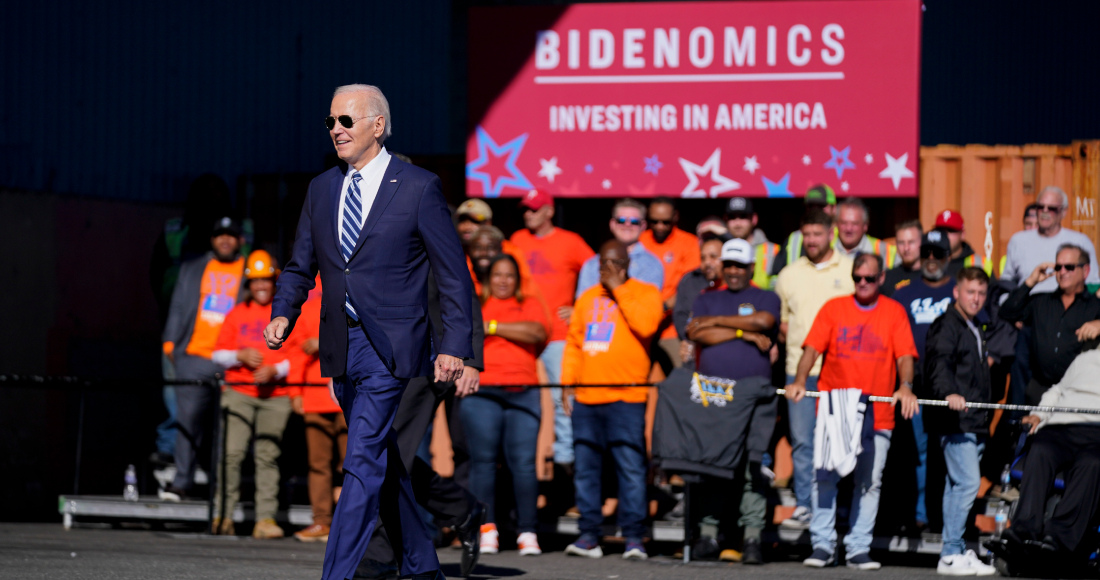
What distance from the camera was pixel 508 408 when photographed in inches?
360

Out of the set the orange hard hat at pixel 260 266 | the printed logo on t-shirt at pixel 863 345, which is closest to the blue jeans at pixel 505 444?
the orange hard hat at pixel 260 266

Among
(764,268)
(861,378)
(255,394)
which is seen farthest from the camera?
(764,268)

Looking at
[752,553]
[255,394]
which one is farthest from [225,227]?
[752,553]

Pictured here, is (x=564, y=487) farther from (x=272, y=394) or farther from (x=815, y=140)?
(x=815, y=140)

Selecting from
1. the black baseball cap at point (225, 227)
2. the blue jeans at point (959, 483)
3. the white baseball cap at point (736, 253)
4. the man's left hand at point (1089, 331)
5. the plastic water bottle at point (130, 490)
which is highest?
the black baseball cap at point (225, 227)

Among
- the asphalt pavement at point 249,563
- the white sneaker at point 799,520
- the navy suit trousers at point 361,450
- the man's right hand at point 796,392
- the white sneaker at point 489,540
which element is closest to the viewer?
the navy suit trousers at point 361,450

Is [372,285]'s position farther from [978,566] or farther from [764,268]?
[764,268]

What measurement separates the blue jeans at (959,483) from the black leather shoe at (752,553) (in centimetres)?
118

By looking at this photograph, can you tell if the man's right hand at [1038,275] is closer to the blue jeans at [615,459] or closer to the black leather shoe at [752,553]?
the black leather shoe at [752,553]

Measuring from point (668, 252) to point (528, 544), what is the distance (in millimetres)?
2877

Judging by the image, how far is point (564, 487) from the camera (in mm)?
10172

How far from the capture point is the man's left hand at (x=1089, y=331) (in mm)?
8898

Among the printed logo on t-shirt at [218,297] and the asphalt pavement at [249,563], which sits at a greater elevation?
the printed logo on t-shirt at [218,297]

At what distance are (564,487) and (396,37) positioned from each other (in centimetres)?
736
